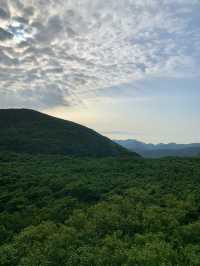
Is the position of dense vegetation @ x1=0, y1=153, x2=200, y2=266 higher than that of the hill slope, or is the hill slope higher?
the hill slope

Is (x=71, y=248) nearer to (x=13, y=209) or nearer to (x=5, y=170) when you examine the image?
(x=13, y=209)

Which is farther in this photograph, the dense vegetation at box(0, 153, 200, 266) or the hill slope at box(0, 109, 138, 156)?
the hill slope at box(0, 109, 138, 156)

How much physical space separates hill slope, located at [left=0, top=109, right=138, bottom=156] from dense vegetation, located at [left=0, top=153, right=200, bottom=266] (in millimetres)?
34502

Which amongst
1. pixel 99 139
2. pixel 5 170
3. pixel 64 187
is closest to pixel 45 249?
pixel 64 187

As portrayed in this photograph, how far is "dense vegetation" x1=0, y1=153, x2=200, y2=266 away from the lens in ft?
57.4

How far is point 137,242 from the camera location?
63.7ft

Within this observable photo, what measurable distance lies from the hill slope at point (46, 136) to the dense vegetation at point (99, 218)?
1358 inches

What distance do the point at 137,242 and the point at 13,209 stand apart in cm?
1443

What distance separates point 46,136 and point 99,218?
68.0m

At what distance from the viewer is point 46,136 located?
9000 cm

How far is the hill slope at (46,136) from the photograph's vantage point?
261ft

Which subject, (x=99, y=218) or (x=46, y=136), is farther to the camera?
(x=46, y=136)

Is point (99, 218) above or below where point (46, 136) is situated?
below

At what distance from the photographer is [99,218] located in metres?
23.7
